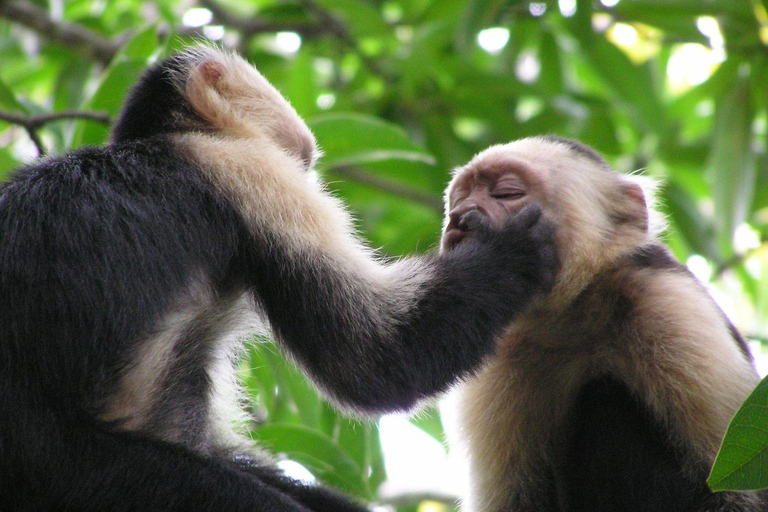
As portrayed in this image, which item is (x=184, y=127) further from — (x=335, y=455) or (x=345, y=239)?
(x=335, y=455)

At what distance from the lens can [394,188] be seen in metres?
6.05

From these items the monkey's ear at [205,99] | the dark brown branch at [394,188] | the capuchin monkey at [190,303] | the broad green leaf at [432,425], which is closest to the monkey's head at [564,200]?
the capuchin monkey at [190,303]

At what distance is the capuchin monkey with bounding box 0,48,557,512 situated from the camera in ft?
8.67

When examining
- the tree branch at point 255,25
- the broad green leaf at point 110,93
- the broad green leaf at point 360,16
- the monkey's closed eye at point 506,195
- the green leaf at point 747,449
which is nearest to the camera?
the green leaf at point 747,449

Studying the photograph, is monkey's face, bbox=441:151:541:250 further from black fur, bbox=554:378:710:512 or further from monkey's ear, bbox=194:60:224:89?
monkey's ear, bbox=194:60:224:89

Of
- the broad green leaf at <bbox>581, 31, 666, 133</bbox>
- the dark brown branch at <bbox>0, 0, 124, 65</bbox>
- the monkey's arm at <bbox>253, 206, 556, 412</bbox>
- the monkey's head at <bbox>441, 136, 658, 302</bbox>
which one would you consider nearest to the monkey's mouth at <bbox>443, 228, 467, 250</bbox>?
the monkey's head at <bbox>441, 136, 658, 302</bbox>

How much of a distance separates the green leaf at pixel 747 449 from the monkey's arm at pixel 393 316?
1.03m

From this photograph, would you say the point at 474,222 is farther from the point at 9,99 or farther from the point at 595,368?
the point at 9,99

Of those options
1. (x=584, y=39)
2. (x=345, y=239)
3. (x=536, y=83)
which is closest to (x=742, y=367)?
(x=345, y=239)

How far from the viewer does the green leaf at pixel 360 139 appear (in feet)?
15.1

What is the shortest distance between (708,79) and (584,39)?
92cm

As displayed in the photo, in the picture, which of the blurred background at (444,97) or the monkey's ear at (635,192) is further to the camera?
the blurred background at (444,97)

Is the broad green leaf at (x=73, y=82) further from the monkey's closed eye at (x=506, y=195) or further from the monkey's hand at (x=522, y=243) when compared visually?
the monkey's hand at (x=522, y=243)

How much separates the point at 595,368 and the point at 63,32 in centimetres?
425
